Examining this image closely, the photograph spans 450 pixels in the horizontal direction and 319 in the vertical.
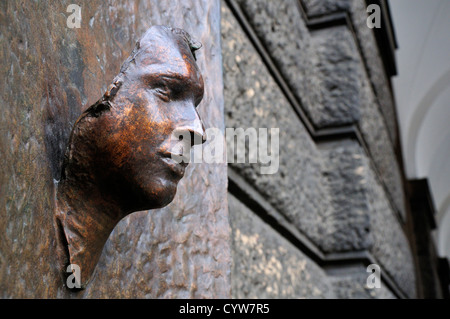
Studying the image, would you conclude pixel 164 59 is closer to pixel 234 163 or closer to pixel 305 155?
pixel 234 163

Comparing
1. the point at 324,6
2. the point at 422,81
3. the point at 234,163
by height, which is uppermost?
the point at 422,81

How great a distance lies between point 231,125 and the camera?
90 cm

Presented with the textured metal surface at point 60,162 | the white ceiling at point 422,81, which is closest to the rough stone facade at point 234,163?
the textured metal surface at point 60,162

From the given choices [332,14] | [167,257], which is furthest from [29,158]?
[332,14]

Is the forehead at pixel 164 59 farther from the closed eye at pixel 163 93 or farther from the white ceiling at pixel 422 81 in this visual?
the white ceiling at pixel 422 81

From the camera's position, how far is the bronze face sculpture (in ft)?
1.16

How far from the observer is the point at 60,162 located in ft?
1.23

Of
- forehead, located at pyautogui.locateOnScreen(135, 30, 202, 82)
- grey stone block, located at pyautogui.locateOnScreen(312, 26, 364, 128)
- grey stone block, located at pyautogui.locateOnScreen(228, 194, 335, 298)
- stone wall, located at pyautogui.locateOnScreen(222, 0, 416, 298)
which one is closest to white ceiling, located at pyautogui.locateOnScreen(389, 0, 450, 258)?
stone wall, located at pyautogui.locateOnScreen(222, 0, 416, 298)

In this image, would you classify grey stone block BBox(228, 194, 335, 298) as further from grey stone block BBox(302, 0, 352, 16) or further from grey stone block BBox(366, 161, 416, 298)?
grey stone block BBox(302, 0, 352, 16)

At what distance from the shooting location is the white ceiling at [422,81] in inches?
132

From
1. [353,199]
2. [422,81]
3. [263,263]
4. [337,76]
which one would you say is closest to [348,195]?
[353,199]

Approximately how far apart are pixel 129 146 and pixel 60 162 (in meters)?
0.05

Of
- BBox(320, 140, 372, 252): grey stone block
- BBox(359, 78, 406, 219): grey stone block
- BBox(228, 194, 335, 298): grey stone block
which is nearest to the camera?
BBox(228, 194, 335, 298): grey stone block
